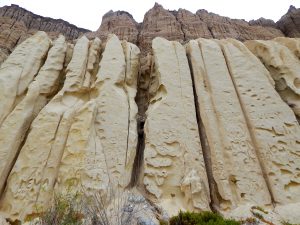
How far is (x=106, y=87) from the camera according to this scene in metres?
11.0

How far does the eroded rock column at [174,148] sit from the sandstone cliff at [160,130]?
0.03 metres

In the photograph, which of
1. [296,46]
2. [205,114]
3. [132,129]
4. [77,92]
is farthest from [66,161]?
[296,46]

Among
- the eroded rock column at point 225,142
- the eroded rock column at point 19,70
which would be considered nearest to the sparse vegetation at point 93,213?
the eroded rock column at point 225,142

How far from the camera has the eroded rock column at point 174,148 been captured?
26.4 ft

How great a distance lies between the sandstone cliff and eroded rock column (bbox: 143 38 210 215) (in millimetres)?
34

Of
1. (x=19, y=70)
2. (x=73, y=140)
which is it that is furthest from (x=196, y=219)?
(x=19, y=70)

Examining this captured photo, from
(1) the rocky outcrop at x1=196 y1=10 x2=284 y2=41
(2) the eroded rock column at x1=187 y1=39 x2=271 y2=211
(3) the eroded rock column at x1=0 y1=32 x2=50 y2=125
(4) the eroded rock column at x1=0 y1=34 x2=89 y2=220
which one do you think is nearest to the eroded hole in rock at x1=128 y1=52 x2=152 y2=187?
(2) the eroded rock column at x1=187 y1=39 x2=271 y2=211

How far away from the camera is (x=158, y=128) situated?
9.67 metres

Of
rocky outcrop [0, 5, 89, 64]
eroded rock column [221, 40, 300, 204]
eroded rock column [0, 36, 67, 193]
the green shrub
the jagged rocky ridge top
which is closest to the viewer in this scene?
the green shrub

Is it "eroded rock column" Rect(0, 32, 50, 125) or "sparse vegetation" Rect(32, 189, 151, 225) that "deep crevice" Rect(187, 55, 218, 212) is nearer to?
"sparse vegetation" Rect(32, 189, 151, 225)

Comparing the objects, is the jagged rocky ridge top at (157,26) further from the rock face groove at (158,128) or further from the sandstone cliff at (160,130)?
the sandstone cliff at (160,130)

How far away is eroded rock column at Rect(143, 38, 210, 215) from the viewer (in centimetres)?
805

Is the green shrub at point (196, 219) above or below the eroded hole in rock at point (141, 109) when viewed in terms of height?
below

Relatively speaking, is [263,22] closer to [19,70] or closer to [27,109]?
[19,70]
